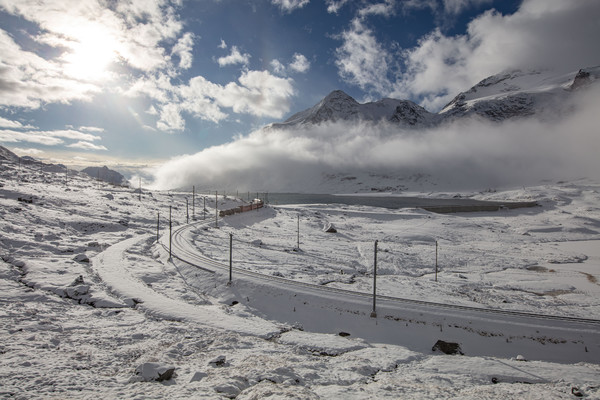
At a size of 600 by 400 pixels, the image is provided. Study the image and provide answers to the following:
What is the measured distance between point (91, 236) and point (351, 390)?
51.0m

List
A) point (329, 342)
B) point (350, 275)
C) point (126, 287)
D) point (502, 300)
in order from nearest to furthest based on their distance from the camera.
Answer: point (329, 342), point (126, 287), point (502, 300), point (350, 275)

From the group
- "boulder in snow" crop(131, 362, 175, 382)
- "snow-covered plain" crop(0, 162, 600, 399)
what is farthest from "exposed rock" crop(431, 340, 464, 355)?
"boulder in snow" crop(131, 362, 175, 382)

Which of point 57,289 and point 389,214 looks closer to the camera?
point 57,289

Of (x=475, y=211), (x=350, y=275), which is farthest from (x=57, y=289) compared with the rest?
(x=475, y=211)

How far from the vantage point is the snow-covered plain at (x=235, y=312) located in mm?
12016

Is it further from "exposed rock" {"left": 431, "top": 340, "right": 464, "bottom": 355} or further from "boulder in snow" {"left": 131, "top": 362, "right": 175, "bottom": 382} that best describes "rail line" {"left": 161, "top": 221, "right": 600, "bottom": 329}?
"boulder in snow" {"left": 131, "top": 362, "right": 175, "bottom": 382}

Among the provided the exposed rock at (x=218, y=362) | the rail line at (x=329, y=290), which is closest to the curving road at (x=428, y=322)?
the rail line at (x=329, y=290)

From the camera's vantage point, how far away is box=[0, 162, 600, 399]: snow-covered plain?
1202 cm

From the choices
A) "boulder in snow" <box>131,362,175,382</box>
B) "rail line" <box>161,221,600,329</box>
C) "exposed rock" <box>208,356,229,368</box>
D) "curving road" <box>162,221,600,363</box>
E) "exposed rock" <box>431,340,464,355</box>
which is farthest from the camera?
"rail line" <box>161,221,600,329</box>

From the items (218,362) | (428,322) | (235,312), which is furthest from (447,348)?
(235,312)

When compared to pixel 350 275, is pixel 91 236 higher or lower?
higher

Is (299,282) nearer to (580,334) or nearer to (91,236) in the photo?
(580,334)

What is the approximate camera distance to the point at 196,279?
109 ft

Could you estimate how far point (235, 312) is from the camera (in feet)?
81.6
